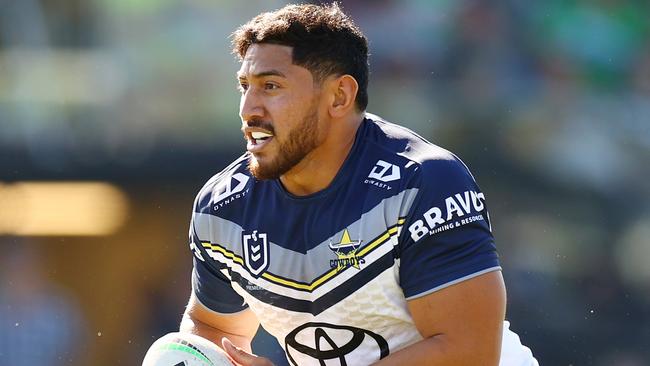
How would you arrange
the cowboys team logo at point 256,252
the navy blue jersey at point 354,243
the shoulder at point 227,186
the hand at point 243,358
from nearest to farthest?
the navy blue jersey at point 354,243 → the hand at point 243,358 → the cowboys team logo at point 256,252 → the shoulder at point 227,186

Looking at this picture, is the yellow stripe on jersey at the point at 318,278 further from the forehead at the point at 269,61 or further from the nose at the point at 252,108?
the forehead at the point at 269,61

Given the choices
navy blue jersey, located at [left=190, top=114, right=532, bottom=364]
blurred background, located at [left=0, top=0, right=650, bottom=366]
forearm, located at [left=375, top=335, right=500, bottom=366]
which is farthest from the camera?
blurred background, located at [left=0, top=0, right=650, bottom=366]

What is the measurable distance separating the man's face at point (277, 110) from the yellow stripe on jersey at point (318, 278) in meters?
0.38

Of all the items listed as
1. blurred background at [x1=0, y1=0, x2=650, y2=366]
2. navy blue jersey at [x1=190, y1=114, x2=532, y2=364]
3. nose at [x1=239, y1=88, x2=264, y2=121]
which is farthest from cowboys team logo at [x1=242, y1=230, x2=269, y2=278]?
blurred background at [x1=0, y1=0, x2=650, y2=366]

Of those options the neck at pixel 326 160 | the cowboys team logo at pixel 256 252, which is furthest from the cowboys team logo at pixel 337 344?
the neck at pixel 326 160

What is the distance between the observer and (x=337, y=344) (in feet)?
13.3

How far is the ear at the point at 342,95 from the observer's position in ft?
13.4

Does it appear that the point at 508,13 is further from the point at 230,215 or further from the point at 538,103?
the point at 230,215

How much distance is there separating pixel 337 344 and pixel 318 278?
27 cm

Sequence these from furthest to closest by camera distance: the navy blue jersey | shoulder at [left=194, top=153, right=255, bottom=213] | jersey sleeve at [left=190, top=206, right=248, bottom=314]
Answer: jersey sleeve at [left=190, top=206, right=248, bottom=314], shoulder at [left=194, top=153, right=255, bottom=213], the navy blue jersey

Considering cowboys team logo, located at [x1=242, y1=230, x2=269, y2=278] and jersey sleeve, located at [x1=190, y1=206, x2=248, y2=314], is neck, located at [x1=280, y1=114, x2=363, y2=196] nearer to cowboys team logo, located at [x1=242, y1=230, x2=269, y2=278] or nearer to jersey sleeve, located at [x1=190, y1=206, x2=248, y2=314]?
cowboys team logo, located at [x1=242, y1=230, x2=269, y2=278]

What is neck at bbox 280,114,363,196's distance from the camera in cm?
410

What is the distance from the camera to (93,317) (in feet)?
31.1

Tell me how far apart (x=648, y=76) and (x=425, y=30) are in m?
1.97
